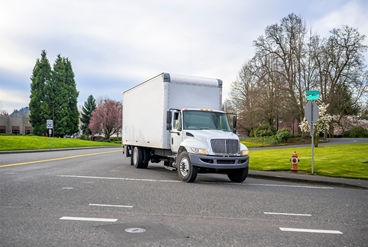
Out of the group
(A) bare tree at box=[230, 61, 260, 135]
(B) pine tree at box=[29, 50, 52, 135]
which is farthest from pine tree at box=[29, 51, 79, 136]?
(A) bare tree at box=[230, 61, 260, 135]

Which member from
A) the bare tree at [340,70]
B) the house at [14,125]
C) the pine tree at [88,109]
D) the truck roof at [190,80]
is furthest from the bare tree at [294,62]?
the house at [14,125]

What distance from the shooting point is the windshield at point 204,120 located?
11.3 meters

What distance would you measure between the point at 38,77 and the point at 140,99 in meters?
52.6

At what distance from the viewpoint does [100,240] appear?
441 cm

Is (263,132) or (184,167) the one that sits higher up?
(263,132)

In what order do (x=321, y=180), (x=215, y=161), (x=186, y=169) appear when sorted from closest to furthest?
(x=215, y=161) < (x=186, y=169) < (x=321, y=180)

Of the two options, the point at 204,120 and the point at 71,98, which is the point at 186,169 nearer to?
the point at 204,120

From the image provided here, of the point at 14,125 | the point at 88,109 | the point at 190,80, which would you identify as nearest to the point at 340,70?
the point at 190,80

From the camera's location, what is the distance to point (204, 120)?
11.6m

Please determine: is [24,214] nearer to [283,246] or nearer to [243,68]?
[283,246]

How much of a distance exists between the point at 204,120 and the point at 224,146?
1.75 metres

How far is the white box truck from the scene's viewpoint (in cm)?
1012

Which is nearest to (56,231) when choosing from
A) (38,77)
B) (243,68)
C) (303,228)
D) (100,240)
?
(100,240)

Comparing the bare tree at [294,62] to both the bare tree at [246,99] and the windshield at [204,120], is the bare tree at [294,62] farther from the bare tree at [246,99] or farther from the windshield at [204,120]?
the windshield at [204,120]
